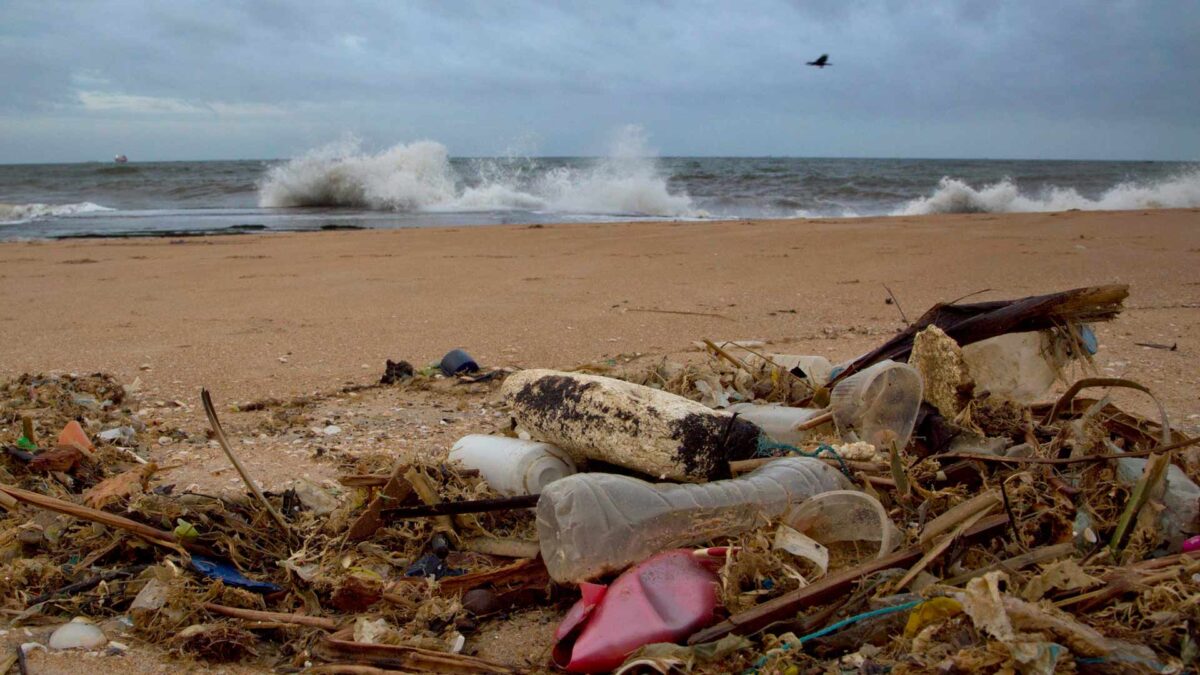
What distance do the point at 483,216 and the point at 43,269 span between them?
9.99 meters

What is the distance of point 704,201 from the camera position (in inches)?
845

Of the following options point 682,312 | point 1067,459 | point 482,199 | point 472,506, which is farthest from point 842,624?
point 482,199

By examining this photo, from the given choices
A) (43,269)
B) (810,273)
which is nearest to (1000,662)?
(810,273)

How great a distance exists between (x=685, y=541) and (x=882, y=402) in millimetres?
836

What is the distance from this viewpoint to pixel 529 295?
6469 mm

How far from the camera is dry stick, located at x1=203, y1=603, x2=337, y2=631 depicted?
1.98 metres

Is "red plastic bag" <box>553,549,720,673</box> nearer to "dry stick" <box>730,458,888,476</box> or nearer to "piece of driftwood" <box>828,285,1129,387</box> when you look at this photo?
"dry stick" <box>730,458,888,476</box>

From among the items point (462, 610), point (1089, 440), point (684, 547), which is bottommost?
point (462, 610)

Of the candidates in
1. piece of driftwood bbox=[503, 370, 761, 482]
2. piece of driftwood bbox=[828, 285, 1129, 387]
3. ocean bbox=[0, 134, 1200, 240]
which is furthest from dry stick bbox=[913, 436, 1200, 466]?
ocean bbox=[0, 134, 1200, 240]

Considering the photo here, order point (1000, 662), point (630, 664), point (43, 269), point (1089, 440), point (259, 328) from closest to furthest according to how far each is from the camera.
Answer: point (1000, 662) < point (630, 664) < point (1089, 440) < point (259, 328) < point (43, 269)

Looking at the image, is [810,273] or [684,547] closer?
[684,547]

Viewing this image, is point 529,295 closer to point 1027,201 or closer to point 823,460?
point 823,460

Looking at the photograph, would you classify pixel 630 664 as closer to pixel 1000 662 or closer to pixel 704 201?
pixel 1000 662

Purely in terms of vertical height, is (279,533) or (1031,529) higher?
(1031,529)
